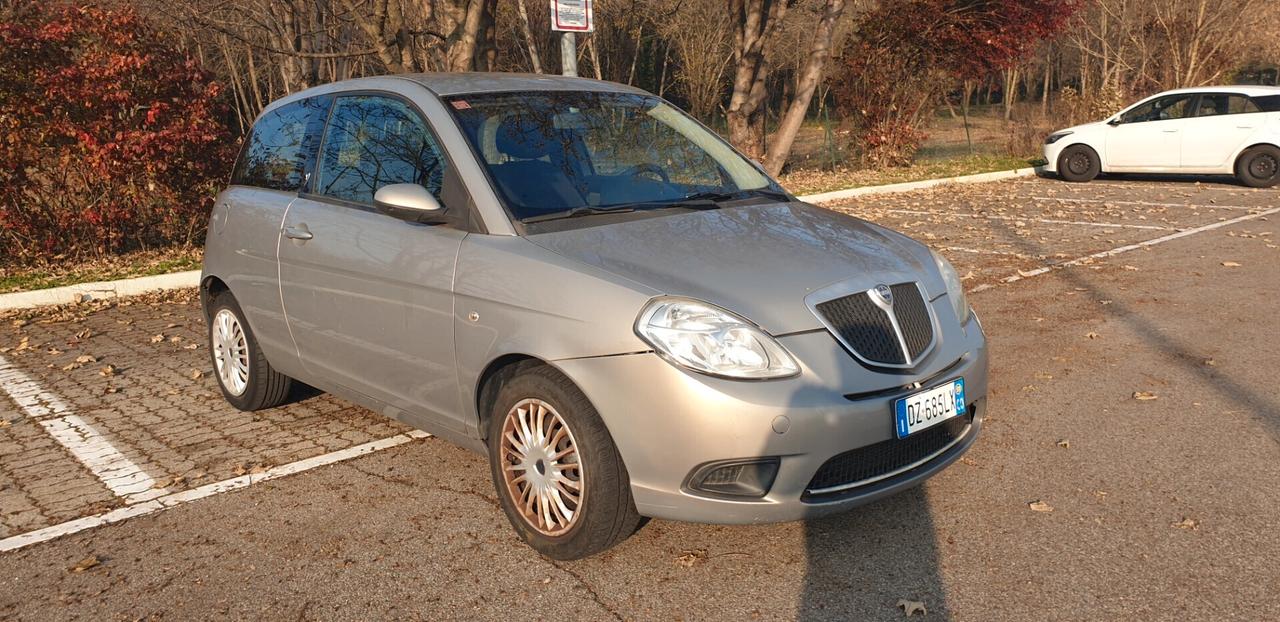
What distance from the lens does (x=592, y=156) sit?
14.8 feet

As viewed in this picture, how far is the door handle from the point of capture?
16.0ft

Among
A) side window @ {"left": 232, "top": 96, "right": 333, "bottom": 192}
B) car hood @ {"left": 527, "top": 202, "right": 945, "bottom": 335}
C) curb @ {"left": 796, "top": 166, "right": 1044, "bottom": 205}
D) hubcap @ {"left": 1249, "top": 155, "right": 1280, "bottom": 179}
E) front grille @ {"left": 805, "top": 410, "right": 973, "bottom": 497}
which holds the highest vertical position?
side window @ {"left": 232, "top": 96, "right": 333, "bottom": 192}

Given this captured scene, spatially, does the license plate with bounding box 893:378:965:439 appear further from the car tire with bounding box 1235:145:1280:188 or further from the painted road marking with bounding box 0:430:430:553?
the car tire with bounding box 1235:145:1280:188

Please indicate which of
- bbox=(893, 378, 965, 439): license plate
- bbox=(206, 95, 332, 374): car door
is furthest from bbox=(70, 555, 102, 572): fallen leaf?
bbox=(893, 378, 965, 439): license plate

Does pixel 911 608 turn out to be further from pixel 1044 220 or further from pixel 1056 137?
pixel 1056 137

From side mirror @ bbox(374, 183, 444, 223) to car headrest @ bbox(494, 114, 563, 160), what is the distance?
40 cm

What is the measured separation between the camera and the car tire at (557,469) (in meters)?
3.56

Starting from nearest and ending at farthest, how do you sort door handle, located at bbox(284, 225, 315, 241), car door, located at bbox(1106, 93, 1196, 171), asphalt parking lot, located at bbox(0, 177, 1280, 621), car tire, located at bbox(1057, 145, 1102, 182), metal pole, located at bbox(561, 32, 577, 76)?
1. asphalt parking lot, located at bbox(0, 177, 1280, 621)
2. door handle, located at bbox(284, 225, 315, 241)
3. metal pole, located at bbox(561, 32, 577, 76)
4. car door, located at bbox(1106, 93, 1196, 171)
5. car tire, located at bbox(1057, 145, 1102, 182)

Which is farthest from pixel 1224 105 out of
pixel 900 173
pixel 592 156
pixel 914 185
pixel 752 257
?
pixel 752 257

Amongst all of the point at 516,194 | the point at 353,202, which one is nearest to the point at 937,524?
the point at 516,194

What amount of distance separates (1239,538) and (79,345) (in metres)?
7.44

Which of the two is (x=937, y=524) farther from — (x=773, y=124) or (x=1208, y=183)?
(x=773, y=124)

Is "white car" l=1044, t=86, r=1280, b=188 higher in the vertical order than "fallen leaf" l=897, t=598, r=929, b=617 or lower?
higher

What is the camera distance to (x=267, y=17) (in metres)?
24.1
